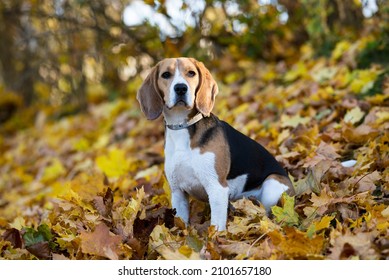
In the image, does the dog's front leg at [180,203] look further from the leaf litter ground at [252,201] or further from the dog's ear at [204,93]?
the dog's ear at [204,93]

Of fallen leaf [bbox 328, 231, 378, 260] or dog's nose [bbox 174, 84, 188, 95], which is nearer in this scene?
fallen leaf [bbox 328, 231, 378, 260]

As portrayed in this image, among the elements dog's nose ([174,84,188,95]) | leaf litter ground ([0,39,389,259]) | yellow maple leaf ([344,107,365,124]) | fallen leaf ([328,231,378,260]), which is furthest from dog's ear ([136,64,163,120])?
yellow maple leaf ([344,107,365,124])

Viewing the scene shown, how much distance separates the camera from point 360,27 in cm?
889

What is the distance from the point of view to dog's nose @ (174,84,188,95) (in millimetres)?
4105

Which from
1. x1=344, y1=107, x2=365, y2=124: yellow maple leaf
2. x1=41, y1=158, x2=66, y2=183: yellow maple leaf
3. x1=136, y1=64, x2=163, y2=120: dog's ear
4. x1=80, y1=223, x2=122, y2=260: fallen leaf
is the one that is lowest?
x1=41, y1=158, x2=66, y2=183: yellow maple leaf

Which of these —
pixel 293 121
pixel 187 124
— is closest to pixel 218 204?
pixel 187 124

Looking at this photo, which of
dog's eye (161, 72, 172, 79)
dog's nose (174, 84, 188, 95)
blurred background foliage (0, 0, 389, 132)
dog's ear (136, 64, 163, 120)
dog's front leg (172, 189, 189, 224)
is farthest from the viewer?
blurred background foliage (0, 0, 389, 132)

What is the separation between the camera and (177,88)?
4.11 m

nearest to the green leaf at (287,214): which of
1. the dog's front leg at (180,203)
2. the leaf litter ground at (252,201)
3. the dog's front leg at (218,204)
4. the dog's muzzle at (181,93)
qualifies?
the leaf litter ground at (252,201)

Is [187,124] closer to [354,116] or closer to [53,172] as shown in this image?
[354,116]

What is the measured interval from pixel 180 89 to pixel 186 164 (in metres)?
0.53

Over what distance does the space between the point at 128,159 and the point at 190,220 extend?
2.95 metres

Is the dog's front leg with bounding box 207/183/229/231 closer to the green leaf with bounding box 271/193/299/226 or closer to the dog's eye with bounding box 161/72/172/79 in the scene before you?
the green leaf with bounding box 271/193/299/226
